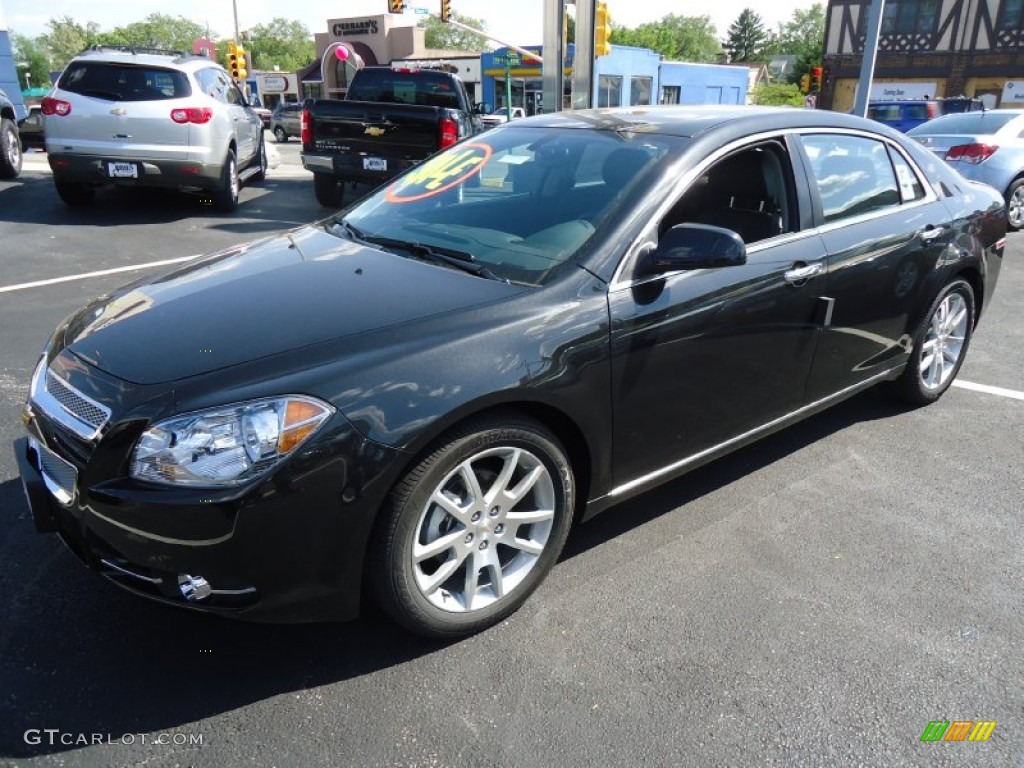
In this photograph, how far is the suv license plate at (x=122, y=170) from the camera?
9.11 meters

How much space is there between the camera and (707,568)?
2.96 metres

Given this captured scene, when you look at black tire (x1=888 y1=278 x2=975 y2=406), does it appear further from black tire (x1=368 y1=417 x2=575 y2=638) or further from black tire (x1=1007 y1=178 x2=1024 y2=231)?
black tire (x1=1007 y1=178 x2=1024 y2=231)

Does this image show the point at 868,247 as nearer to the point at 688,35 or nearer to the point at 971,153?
the point at 971,153

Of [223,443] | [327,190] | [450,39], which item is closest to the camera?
[223,443]

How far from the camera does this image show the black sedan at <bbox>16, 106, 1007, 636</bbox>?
2.10 meters

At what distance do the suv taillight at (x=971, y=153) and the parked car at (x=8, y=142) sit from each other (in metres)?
12.9

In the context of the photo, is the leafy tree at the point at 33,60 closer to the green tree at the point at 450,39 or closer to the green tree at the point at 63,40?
the green tree at the point at 63,40

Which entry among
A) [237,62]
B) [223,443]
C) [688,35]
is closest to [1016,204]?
[223,443]

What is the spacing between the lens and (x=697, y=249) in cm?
265

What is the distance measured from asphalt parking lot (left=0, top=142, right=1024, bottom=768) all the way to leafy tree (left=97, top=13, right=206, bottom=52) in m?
118

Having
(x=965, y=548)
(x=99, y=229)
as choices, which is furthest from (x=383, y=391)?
(x=99, y=229)

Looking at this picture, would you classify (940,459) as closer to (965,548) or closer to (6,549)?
(965,548)

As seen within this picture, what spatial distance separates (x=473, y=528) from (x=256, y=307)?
1.00 metres

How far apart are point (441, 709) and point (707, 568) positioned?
1193mm
